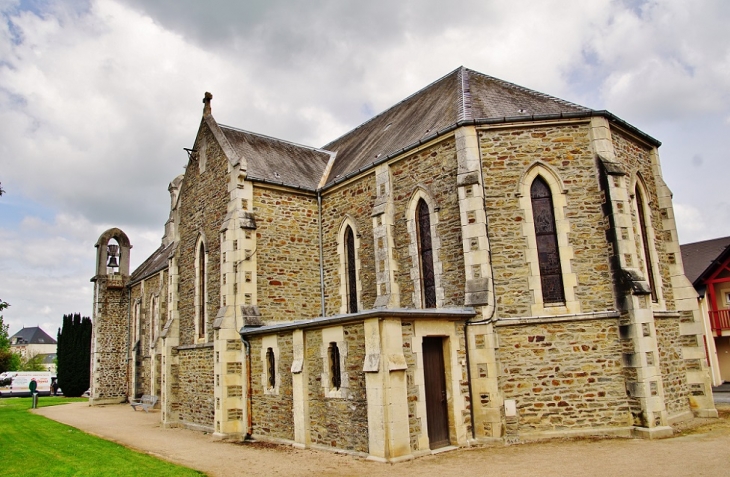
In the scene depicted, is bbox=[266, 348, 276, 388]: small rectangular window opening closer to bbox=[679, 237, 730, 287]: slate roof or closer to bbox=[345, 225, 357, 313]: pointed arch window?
bbox=[345, 225, 357, 313]: pointed arch window

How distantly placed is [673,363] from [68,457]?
14432 mm

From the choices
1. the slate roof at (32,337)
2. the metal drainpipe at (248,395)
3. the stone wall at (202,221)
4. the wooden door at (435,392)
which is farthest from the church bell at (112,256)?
the slate roof at (32,337)

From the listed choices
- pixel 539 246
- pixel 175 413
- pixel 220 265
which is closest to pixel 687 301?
pixel 539 246

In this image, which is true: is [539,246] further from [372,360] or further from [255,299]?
[255,299]

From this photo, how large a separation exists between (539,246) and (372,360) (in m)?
5.08

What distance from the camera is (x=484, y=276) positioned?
12.1m

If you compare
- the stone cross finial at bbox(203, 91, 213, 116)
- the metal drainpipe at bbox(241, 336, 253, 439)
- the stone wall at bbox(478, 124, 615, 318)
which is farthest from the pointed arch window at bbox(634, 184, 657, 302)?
the stone cross finial at bbox(203, 91, 213, 116)

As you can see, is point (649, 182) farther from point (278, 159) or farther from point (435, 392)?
point (278, 159)

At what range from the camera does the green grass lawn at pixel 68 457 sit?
10055 mm

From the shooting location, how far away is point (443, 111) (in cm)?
1521

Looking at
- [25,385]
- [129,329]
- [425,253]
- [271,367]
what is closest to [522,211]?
[425,253]

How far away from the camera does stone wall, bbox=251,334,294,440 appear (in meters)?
13.0

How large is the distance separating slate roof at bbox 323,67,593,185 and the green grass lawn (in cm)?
947

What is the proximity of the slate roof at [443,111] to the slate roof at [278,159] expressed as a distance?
2.85 feet
